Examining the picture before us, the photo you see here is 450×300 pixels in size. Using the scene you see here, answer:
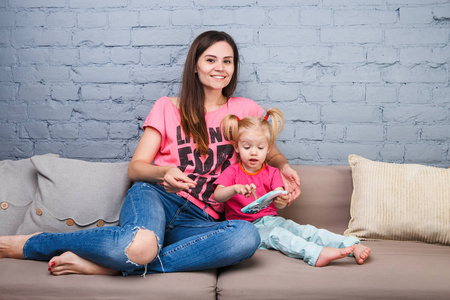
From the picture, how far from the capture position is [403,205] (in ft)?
6.17

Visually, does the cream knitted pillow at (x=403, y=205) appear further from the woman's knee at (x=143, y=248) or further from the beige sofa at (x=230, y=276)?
the woman's knee at (x=143, y=248)

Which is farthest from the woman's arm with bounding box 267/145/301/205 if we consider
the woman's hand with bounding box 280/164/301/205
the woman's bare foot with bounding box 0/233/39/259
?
the woman's bare foot with bounding box 0/233/39/259

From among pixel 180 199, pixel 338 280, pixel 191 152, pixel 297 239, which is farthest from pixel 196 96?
pixel 338 280

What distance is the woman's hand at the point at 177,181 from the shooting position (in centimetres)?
157

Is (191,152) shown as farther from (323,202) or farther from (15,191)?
(15,191)

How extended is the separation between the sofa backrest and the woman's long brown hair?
542mm

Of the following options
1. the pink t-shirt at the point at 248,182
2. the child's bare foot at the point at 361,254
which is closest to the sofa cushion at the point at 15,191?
the pink t-shirt at the point at 248,182

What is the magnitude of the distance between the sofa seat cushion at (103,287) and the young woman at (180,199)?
5 cm

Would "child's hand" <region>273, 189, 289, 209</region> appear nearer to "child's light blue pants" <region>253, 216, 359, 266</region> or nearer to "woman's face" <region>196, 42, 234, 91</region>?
"child's light blue pants" <region>253, 216, 359, 266</region>

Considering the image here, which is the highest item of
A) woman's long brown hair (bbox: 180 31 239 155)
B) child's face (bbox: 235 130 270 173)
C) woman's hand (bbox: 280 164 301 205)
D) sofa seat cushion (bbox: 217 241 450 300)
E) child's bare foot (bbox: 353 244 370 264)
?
woman's long brown hair (bbox: 180 31 239 155)

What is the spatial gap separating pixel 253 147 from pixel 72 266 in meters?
0.86

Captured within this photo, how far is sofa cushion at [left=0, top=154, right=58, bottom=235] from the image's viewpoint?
6.09ft

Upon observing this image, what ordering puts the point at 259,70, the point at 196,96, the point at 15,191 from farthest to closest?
1. the point at 259,70
2. the point at 196,96
3. the point at 15,191

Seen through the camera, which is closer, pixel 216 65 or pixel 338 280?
pixel 338 280
